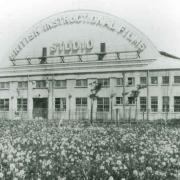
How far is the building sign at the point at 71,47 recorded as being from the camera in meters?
42.5

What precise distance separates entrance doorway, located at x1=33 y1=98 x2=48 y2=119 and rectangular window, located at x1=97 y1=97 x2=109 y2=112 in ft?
16.4

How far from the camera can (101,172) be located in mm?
7723

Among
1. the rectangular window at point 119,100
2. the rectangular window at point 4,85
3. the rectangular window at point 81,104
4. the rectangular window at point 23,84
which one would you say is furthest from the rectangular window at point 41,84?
the rectangular window at point 119,100

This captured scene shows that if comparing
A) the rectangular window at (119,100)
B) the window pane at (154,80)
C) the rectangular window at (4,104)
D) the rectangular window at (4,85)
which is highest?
the window pane at (154,80)

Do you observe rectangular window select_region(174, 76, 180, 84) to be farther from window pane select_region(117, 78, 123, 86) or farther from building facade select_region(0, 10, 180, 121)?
window pane select_region(117, 78, 123, 86)

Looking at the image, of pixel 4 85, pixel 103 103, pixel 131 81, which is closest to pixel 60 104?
pixel 103 103

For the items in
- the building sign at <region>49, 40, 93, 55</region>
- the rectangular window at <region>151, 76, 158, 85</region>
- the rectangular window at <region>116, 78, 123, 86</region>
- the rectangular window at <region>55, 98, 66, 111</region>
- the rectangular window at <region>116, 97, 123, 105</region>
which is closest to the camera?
the rectangular window at <region>151, 76, 158, 85</region>

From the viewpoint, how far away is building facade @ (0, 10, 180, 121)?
123 ft

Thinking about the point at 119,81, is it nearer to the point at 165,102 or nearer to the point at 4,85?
the point at 165,102

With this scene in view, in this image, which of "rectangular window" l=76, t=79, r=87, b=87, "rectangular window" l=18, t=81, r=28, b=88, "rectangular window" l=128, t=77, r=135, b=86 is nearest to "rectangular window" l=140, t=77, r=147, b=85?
"rectangular window" l=128, t=77, r=135, b=86

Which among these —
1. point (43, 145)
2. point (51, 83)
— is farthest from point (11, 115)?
point (43, 145)

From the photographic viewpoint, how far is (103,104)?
39531mm

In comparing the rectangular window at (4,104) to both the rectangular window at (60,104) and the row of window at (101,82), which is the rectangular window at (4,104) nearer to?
the row of window at (101,82)

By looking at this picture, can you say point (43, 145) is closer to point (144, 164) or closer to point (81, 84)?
point (144, 164)
